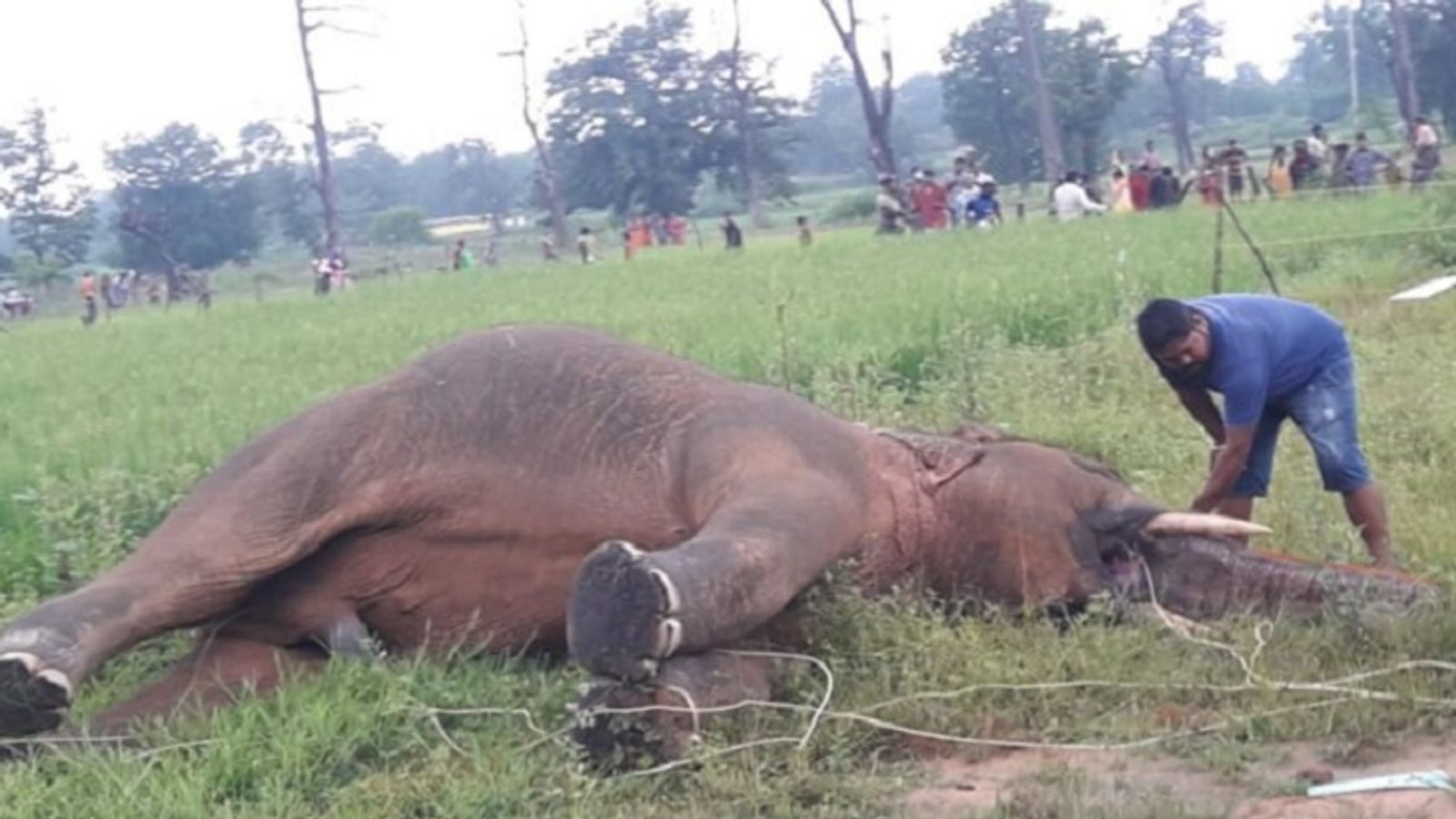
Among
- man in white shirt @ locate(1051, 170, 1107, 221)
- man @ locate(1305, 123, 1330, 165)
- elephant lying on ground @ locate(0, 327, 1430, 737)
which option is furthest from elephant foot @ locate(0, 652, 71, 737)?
man @ locate(1305, 123, 1330, 165)

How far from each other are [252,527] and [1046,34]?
59.5 metres

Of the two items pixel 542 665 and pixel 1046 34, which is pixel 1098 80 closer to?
pixel 1046 34

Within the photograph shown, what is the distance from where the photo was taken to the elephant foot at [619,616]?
4.53 meters

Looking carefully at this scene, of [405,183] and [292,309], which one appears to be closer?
[292,309]

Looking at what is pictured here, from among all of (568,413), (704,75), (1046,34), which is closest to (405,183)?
(704,75)

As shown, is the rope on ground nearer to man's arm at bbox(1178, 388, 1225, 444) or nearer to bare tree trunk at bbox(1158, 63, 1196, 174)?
man's arm at bbox(1178, 388, 1225, 444)

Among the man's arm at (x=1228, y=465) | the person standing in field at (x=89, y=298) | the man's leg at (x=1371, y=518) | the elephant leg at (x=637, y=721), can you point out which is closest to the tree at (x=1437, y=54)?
the person standing in field at (x=89, y=298)

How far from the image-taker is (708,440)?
18.7 feet

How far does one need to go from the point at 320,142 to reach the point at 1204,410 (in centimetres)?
4790

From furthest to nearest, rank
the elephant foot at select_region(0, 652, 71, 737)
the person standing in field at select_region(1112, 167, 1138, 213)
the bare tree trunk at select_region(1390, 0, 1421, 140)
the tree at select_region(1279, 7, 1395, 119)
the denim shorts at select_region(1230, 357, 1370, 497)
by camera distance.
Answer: the tree at select_region(1279, 7, 1395, 119) < the bare tree trunk at select_region(1390, 0, 1421, 140) < the person standing in field at select_region(1112, 167, 1138, 213) < the denim shorts at select_region(1230, 357, 1370, 497) < the elephant foot at select_region(0, 652, 71, 737)

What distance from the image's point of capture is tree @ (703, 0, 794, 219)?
63625 mm

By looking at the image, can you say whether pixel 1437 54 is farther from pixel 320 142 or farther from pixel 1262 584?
pixel 1262 584

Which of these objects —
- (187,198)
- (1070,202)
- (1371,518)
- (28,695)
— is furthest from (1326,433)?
(187,198)

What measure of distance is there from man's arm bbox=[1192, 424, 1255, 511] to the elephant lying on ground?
2.46 feet
